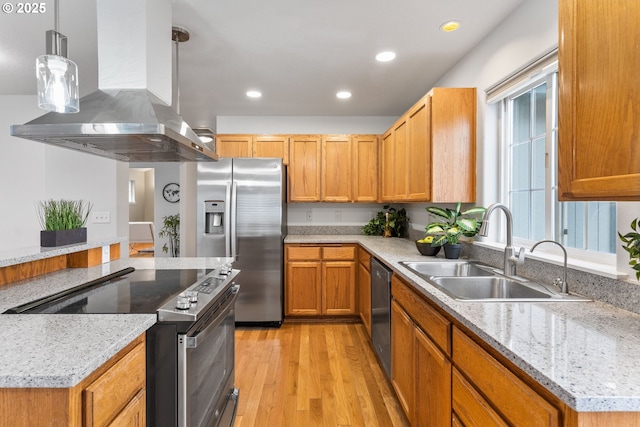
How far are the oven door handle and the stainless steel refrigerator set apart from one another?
5.48 feet

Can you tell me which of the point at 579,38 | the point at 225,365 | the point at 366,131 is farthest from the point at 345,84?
the point at 225,365

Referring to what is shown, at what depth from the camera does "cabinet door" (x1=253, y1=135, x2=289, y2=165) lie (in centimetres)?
414

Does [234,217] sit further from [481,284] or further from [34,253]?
[481,284]

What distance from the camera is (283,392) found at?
7.72 feet

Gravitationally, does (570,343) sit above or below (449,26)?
below

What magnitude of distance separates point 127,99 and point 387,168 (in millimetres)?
2725

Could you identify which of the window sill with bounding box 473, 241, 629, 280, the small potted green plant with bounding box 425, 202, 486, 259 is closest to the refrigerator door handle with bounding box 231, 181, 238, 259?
the small potted green plant with bounding box 425, 202, 486, 259

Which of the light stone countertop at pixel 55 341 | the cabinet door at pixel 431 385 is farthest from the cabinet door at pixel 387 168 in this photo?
the light stone countertop at pixel 55 341

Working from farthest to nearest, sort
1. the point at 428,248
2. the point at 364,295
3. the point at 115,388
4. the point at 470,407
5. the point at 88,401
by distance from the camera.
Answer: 1. the point at 364,295
2. the point at 428,248
3. the point at 470,407
4. the point at 115,388
5. the point at 88,401

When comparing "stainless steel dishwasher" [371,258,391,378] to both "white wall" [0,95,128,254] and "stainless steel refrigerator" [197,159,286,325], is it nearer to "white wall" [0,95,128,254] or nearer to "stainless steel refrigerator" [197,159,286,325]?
"stainless steel refrigerator" [197,159,286,325]

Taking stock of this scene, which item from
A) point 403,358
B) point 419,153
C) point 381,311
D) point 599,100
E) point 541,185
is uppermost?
point 419,153

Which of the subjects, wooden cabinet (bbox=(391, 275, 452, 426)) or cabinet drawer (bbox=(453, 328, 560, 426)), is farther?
wooden cabinet (bbox=(391, 275, 452, 426))

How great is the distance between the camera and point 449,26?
222 cm

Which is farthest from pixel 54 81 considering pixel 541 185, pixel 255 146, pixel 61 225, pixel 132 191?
pixel 132 191
